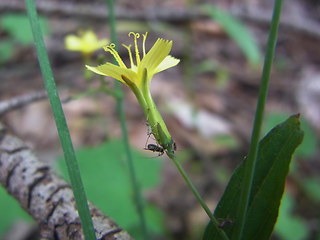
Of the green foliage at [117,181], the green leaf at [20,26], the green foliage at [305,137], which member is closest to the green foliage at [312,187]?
the green foliage at [305,137]

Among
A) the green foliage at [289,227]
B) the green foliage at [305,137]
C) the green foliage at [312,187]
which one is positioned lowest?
the green foliage at [289,227]

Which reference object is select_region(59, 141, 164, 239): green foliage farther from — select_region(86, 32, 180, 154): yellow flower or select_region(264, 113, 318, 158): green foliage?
select_region(264, 113, 318, 158): green foliage

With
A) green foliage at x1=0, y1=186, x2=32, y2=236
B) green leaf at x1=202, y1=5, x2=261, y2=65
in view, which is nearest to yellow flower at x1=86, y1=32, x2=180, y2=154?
green foliage at x1=0, y1=186, x2=32, y2=236

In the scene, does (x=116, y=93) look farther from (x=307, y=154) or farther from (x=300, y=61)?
(x=300, y=61)

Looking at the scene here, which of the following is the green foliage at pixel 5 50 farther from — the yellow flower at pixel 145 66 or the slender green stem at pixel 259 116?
the slender green stem at pixel 259 116

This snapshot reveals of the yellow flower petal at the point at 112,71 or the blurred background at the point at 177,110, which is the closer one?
the yellow flower petal at the point at 112,71

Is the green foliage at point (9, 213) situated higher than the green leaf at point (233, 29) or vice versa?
the green leaf at point (233, 29)

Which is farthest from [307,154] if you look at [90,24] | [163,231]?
[90,24]
